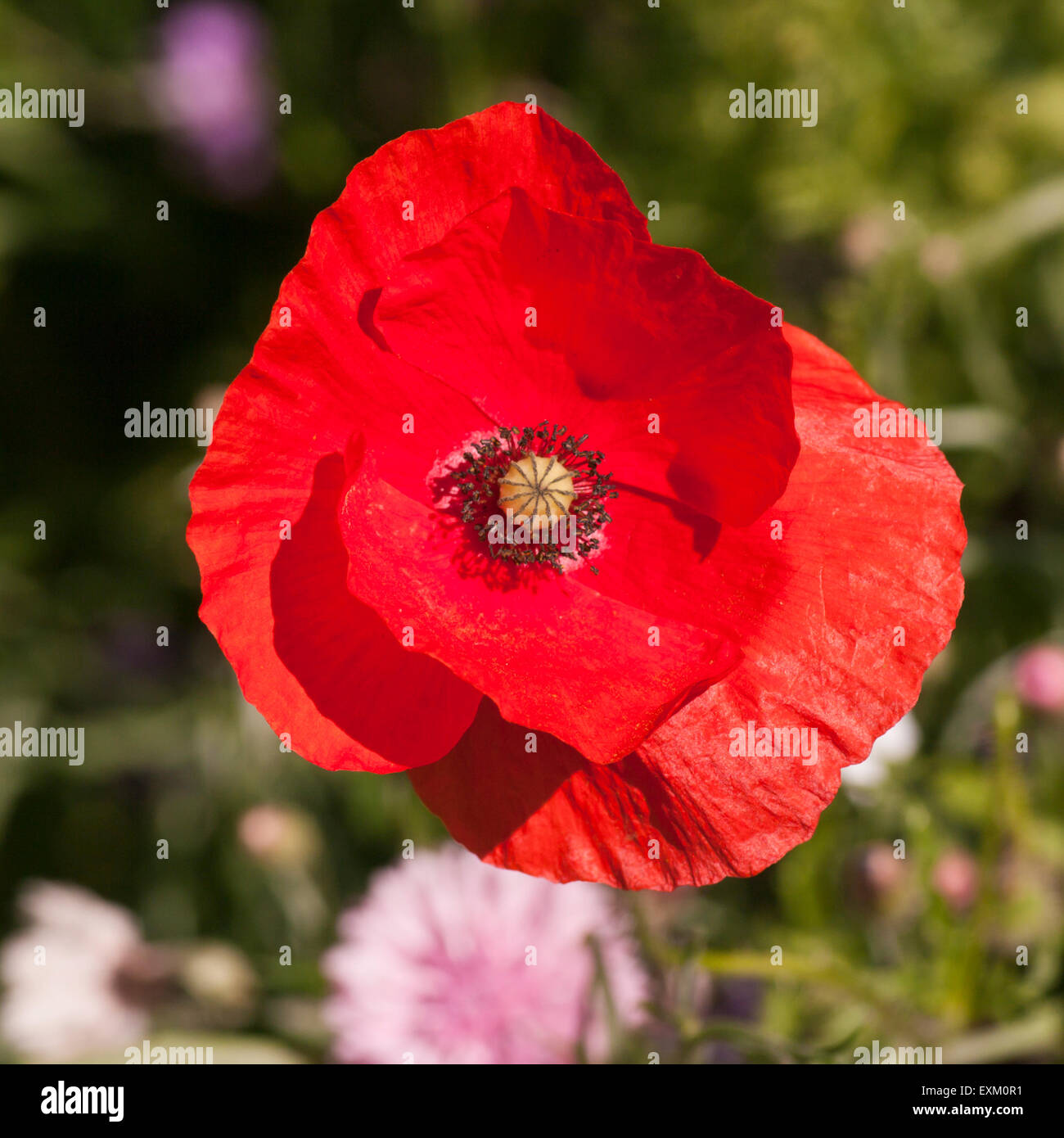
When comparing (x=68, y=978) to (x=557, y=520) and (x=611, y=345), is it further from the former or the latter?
(x=611, y=345)

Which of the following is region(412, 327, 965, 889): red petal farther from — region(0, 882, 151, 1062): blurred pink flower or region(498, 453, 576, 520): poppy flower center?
region(0, 882, 151, 1062): blurred pink flower

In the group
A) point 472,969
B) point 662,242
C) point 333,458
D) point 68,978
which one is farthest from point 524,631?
point 662,242

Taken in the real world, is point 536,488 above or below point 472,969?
above

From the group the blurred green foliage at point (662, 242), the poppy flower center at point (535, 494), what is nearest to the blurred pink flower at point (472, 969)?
the blurred green foliage at point (662, 242)

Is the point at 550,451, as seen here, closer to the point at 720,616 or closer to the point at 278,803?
the point at 720,616

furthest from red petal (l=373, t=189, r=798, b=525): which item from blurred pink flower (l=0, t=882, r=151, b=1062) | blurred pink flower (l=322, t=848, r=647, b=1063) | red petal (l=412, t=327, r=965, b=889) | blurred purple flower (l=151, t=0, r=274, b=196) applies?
blurred purple flower (l=151, t=0, r=274, b=196)

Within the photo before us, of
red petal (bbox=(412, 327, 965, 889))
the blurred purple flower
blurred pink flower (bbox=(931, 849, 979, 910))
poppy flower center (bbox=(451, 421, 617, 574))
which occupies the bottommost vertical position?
blurred pink flower (bbox=(931, 849, 979, 910))

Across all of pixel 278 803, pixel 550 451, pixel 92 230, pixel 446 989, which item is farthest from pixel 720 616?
pixel 92 230
